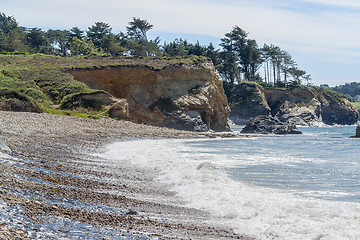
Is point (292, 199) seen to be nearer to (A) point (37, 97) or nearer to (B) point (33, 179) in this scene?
(B) point (33, 179)

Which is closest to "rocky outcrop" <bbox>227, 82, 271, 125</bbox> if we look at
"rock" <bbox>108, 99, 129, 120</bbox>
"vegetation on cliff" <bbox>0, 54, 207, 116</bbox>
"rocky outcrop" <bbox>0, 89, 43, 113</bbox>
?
"vegetation on cliff" <bbox>0, 54, 207, 116</bbox>

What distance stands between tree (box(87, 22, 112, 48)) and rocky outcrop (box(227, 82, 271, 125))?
29.8 metres

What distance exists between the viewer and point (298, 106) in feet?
287

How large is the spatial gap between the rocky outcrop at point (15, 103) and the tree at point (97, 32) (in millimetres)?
57732

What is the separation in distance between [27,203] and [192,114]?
43332 millimetres

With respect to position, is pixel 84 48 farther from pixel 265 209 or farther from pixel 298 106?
pixel 265 209

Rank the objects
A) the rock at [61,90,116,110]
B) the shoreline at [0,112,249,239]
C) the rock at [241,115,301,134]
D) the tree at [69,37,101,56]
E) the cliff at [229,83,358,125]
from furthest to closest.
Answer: the cliff at [229,83,358,125] < the tree at [69,37,101,56] < the rock at [241,115,301,134] < the rock at [61,90,116,110] < the shoreline at [0,112,249,239]

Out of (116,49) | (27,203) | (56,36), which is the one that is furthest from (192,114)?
(56,36)

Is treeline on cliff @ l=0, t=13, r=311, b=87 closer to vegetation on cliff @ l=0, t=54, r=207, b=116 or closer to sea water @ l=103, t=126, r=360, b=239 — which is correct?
vegetation on cliff @ l=0, t=54, r=207, b=116

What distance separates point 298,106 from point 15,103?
71163 mm

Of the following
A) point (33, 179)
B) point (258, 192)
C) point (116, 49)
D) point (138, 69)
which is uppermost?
point (116, 49)

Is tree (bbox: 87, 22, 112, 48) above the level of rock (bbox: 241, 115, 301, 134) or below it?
above

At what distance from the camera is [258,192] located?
396 inches

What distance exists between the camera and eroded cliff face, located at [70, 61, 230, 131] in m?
46.4
